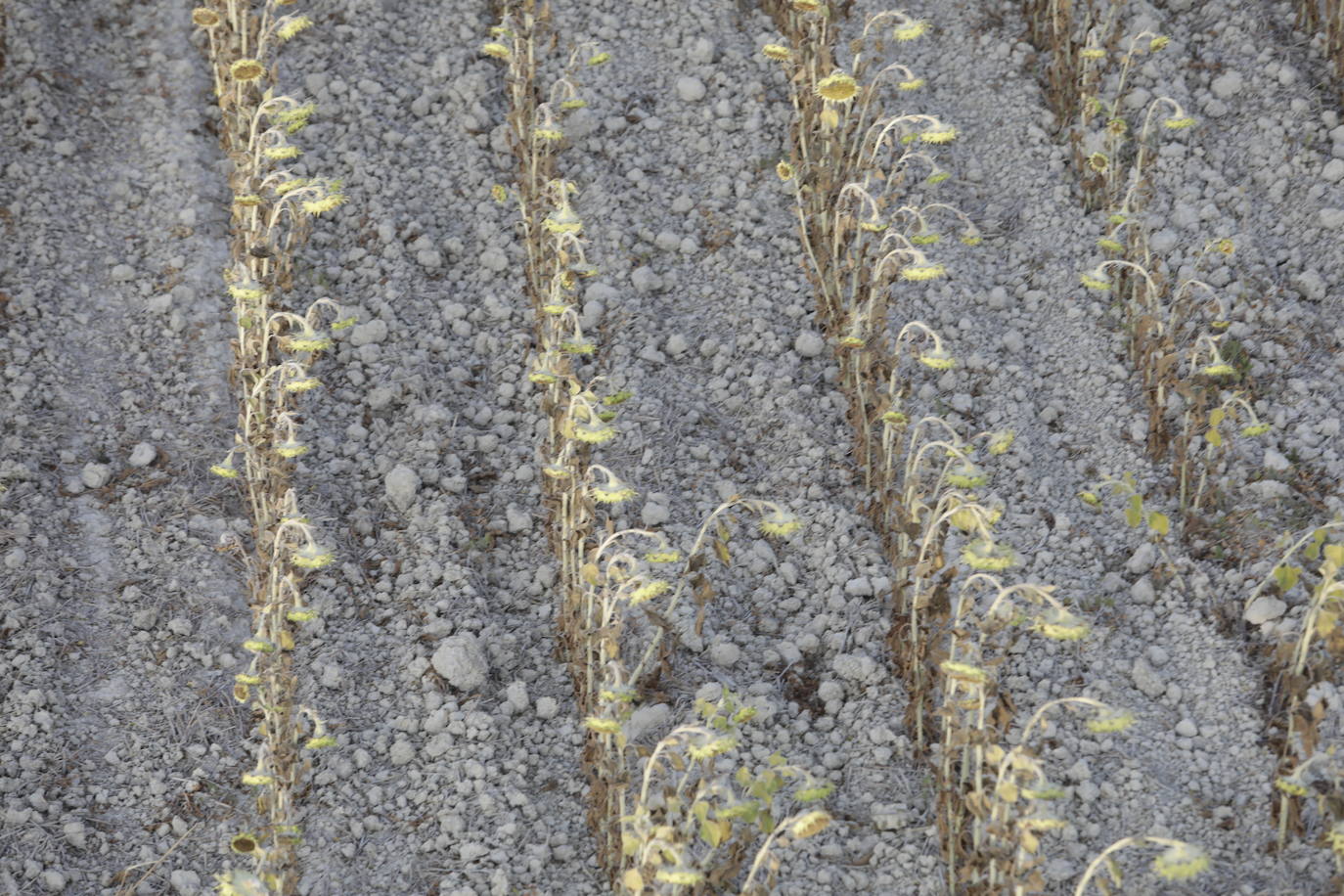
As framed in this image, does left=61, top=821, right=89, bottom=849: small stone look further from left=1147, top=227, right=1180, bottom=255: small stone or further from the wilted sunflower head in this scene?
left=1147, top=227, right=1180, bottom=255: small stone

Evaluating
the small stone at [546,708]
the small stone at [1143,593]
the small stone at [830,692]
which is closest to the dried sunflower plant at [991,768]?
the small stone at [830,692]

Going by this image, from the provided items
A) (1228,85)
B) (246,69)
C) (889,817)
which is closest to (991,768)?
(889,817)

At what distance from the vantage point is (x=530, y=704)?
12.3 feet

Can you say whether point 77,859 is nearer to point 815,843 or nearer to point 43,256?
point 815,843

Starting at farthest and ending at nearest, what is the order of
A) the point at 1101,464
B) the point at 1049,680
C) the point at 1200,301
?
the point at 1200,301, the point at 1101,464, the point at 1049,680

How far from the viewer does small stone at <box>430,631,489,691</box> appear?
145 inches

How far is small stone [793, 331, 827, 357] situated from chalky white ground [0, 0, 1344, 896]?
0.05 ft

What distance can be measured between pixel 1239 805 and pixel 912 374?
1678 mm

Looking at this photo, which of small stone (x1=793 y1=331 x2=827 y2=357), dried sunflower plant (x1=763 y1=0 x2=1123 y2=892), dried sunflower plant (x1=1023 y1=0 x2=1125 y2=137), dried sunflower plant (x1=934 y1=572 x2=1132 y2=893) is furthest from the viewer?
dried sunflower plant (x1=1023 y1=0 x2=1125 y2=137)

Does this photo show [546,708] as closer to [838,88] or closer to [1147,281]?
[838,88]

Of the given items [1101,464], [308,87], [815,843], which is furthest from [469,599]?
[308,87]

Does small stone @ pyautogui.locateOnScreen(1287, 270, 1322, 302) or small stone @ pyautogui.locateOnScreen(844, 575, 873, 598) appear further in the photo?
small stone @ pyautogui.locateOnScreen(1287, 270, 1322, 302)

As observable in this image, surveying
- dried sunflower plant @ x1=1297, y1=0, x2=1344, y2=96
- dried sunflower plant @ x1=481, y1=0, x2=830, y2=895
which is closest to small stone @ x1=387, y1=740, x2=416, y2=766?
dried sunflower plant @ x1=481, y1=0, x2=830, y2=895

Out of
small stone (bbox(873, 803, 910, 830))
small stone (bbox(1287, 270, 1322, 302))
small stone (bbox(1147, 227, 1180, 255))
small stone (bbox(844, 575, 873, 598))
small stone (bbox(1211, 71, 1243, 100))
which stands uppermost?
small stone (bbox(1211, 71, 1243, 100))
